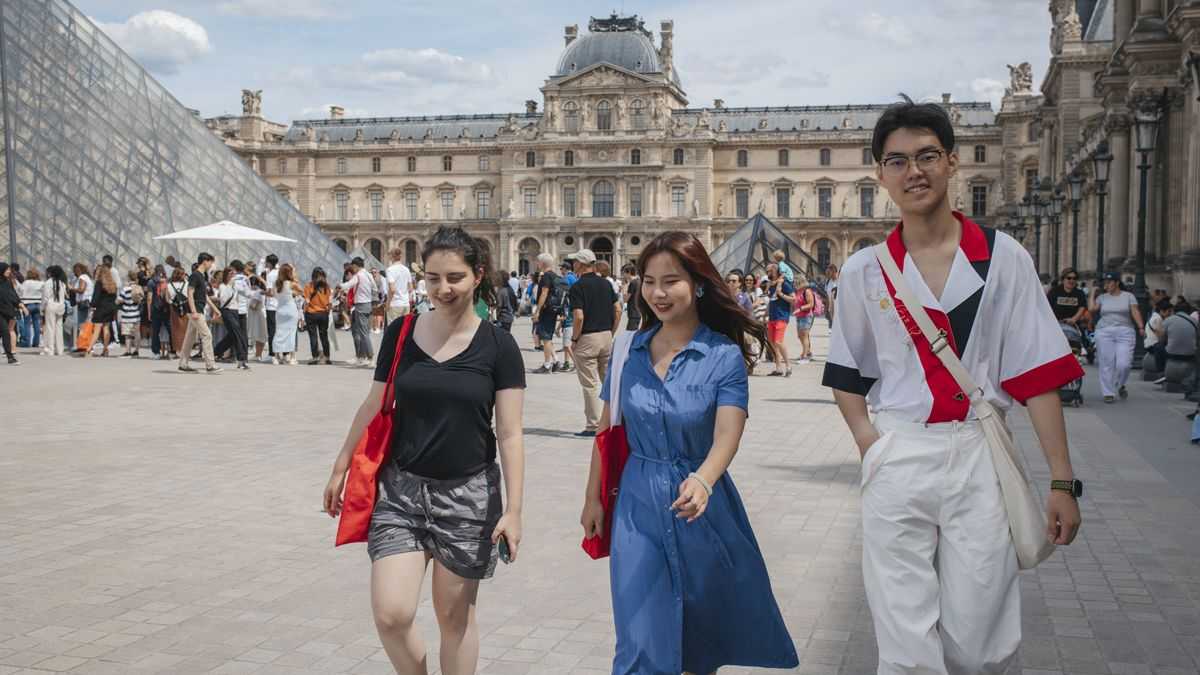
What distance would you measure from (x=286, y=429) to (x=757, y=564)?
6660mm

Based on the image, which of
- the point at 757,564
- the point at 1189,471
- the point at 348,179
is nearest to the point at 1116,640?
the point at 757,564

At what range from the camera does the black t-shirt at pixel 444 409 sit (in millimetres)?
3186

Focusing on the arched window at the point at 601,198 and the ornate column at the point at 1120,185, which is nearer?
the ornate column at the point at 1120,185

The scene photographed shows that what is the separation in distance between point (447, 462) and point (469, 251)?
22.5 inches

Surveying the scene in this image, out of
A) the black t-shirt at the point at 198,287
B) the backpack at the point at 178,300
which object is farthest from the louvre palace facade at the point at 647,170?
the black t-shirt at the point at 198,287

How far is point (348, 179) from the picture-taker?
7681 cm

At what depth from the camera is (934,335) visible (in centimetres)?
261

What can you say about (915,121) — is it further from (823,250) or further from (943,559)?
(823,250)

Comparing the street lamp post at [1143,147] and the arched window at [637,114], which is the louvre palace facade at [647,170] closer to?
the arched window at [637,114]

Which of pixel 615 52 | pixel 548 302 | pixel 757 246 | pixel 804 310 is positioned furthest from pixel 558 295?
pixel 615 52

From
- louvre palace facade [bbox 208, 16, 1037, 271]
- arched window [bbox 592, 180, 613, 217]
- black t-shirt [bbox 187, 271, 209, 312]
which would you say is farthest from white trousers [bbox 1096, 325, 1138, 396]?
arched window [bbox 592, 180, 613, 217]

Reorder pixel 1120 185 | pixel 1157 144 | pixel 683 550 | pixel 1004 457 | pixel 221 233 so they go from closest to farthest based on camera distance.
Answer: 1. pixel 1004 457
2. pixel 683 550
3. pixel 221 233
4. pixel 1157 144
5. pixel 1120 185

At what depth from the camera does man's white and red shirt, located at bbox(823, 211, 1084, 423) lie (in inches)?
103

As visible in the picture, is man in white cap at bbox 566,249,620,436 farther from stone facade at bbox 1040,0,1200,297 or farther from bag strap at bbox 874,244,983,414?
stone facade at bbox 1040,0,1200,297
